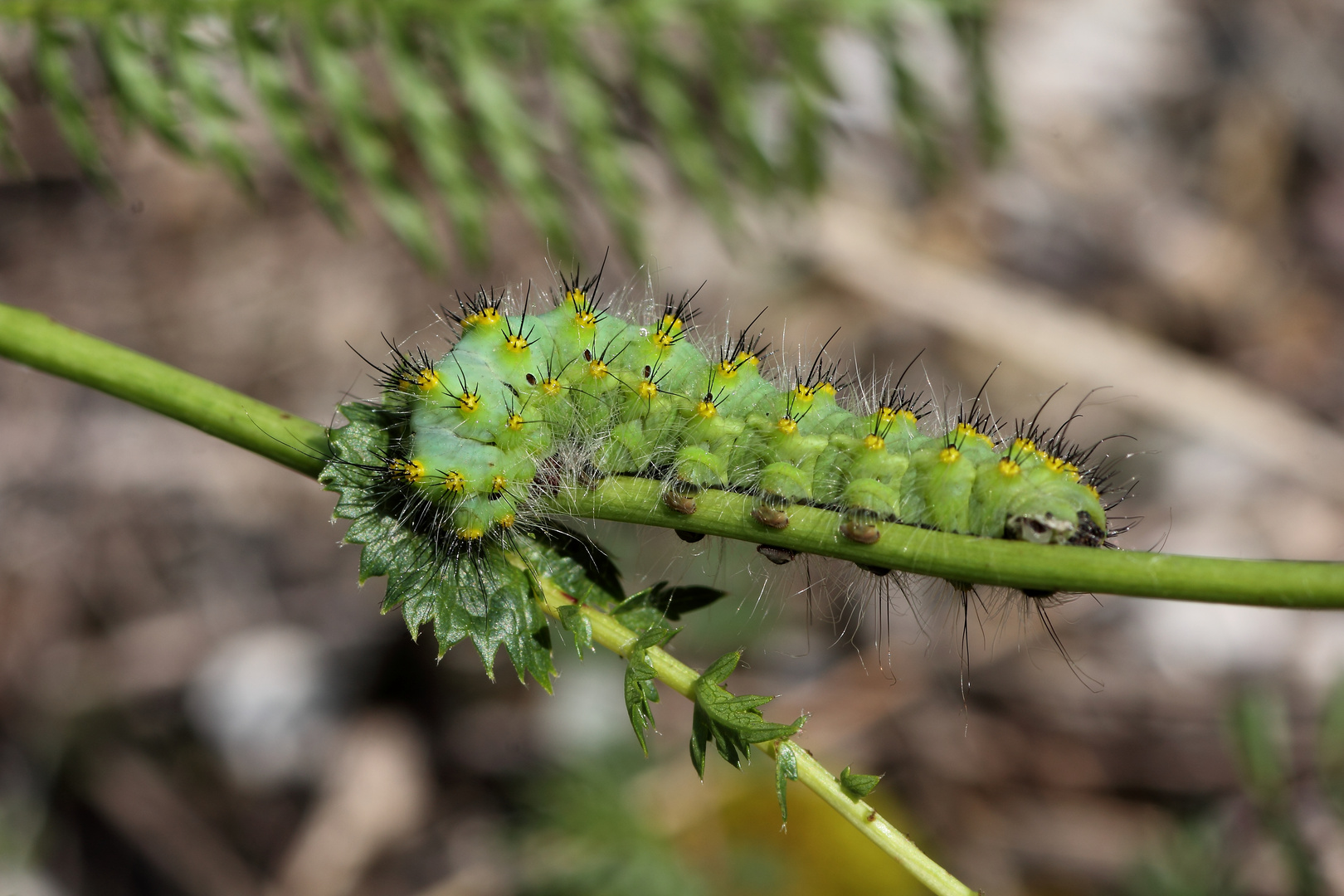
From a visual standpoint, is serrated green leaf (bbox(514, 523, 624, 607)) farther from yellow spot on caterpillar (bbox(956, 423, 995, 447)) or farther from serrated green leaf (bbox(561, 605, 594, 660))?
yellow spot on caterpillar (bbox(956, 423, 995, 447))

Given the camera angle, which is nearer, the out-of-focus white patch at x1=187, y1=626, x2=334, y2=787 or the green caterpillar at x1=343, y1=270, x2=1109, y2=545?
the green caterpillar at x1=343, y1=270, x2=1109, y2=545

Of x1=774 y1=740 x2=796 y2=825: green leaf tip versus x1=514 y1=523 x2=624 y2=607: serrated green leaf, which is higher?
x1=514 y1=523 x2=624 y2=607: serrated green leaf

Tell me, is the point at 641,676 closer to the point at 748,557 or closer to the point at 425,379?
the point at 425,379

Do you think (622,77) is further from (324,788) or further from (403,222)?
(324,788)

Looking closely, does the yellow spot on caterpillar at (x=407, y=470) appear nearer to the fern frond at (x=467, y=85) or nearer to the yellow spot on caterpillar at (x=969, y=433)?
the yellow spot on caterpillar at (x=969, y=433)

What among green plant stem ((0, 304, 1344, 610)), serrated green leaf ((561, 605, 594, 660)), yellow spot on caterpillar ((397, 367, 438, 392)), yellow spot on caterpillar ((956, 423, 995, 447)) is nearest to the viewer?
green plant stem ((0, 304, 1344, 610))

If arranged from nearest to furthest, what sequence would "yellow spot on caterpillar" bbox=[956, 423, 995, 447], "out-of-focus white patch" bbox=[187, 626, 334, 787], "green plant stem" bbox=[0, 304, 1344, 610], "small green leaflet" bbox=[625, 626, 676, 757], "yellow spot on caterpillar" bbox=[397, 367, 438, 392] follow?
"green plant stem" bbox=[0, 304, 1344, 610] → "small green leaflet" bbox=[625, 626, 676, 757] → "yellow spot on caterpillar" bbox=[397, 367, 438, 392] → "yellow spot on caterpillar" bbox=[956, 423, 995, 447] → "out-of-focus white patch" bbox=[187, 626, 334, 787]

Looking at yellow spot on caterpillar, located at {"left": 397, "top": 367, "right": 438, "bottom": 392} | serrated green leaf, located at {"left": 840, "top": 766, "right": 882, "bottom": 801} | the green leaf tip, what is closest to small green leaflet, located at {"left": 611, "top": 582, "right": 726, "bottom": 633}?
the green leaf tip

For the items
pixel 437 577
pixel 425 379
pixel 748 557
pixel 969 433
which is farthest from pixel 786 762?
pixel 748 557
